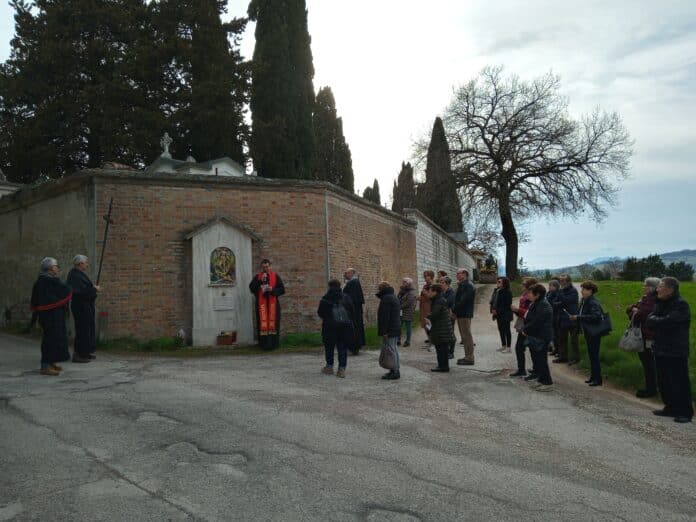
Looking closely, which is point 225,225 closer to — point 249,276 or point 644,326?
point 249,276

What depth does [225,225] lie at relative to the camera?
496 inches

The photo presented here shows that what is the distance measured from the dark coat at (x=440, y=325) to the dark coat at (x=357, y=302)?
78.3 inches

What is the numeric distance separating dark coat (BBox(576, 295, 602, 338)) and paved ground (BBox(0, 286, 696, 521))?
3.49 feet

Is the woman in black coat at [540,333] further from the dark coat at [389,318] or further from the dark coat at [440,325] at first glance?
the dark coat at [389,318]

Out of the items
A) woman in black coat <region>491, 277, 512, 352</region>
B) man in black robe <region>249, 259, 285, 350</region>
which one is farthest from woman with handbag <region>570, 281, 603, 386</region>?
man in black robe <region>249, 259, 285, 350</region>

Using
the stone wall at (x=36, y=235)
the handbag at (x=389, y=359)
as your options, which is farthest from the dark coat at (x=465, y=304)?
the stone wall at (x=36, y=235)

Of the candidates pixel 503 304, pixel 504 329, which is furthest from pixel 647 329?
pixel 504 329

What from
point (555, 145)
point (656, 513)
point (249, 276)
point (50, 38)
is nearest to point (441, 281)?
point (249, 276)

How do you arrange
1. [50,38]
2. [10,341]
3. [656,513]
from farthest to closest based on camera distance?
[50,38]
[10,341]
[656,513]

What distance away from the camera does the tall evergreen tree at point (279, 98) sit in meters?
Result: 31.2

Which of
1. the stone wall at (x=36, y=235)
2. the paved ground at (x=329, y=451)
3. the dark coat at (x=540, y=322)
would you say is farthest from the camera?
the stone wall at (x=36, y=235)

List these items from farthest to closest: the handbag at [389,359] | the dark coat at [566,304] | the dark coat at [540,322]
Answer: the dark coat at [566,304], the handbag at [389,359], the dark coat at [540,322]

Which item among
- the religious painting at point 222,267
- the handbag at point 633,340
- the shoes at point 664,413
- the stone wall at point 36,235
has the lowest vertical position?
the shoes at point 664,413

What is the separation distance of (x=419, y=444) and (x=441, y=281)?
6587mm
